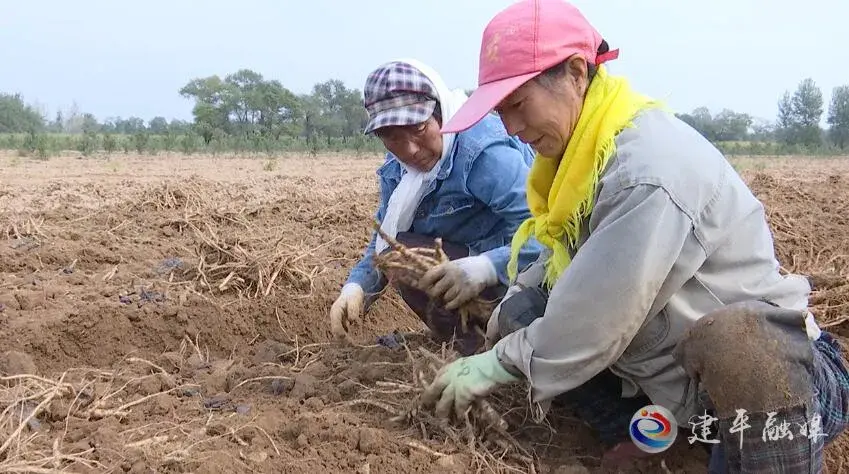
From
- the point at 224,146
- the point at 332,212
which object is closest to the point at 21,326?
the point at 332,212

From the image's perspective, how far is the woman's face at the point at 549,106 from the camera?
5.11 feet

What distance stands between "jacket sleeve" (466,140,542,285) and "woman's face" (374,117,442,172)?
0.14 m

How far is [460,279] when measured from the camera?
7.31 ft

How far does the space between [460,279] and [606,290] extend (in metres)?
0.80

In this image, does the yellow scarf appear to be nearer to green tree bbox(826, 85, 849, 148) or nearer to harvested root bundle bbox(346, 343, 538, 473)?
harvested root bundle bbox(346, 343, 538, 473)

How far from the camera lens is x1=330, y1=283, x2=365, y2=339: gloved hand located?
257cm

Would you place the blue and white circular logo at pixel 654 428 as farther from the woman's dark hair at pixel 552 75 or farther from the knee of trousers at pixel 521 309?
the woman's dark hair at pixel 552 75

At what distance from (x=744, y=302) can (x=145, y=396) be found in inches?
63.3

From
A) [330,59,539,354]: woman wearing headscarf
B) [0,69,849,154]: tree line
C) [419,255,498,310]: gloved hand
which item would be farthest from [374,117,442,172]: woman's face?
[0,69,849,154]: tree line

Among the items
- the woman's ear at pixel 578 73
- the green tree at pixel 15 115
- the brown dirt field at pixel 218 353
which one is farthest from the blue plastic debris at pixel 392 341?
the green tree at pixel 15 115

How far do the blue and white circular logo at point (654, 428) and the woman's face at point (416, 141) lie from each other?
1134 mm

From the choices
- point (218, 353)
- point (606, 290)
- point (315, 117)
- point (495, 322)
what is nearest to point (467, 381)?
point (495, 322)

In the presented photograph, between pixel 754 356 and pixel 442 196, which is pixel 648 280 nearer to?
pixel 754 356

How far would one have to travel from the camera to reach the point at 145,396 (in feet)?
6.88
